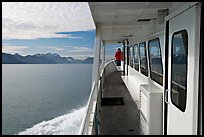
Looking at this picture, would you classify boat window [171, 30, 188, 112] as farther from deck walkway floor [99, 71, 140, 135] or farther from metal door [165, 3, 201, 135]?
deck walkway floor [99, 71, 140, 135]

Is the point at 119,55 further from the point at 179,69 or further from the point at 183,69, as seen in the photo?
the point at 183,69

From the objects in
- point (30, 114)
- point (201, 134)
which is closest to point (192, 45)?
point (201, 134)

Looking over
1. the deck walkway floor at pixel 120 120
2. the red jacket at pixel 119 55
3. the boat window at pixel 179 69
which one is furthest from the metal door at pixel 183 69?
the red jacket at pixel 119 55

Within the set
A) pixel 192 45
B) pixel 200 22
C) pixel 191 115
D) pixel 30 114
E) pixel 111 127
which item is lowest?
pixel 30 114

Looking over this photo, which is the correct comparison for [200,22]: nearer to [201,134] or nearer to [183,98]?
[183,98]

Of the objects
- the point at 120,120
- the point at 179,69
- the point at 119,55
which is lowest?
the point at 120,120

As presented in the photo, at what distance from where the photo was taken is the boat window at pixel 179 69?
2.12 m

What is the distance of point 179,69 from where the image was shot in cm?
228

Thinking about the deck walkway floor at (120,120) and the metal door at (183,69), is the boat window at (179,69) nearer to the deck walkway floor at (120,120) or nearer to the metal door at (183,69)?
the metal door at (183,69)

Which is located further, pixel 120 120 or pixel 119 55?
pixel 119 55

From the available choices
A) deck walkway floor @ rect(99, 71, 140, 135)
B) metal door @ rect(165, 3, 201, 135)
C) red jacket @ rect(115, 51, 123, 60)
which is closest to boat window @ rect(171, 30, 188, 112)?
metal door @ rect(165, 3, 201, 135)

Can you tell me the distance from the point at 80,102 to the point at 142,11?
13877 millimetres

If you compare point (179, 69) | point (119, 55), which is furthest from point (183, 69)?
point (119, 55)

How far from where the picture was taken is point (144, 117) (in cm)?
336
